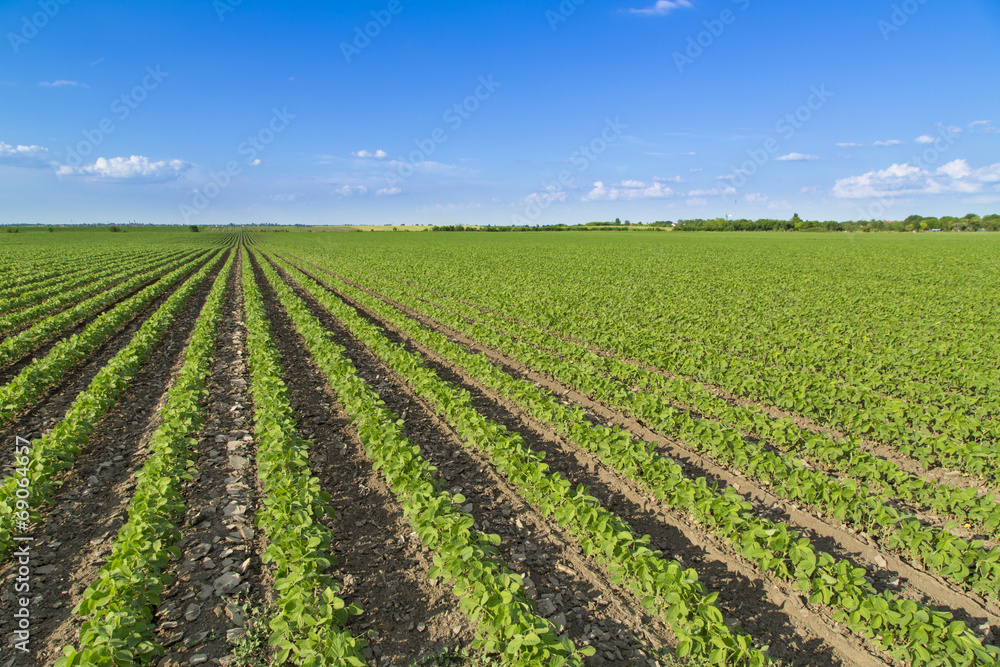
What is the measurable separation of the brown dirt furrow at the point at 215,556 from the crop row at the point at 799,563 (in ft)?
16.3

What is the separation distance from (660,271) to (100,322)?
98.6ft

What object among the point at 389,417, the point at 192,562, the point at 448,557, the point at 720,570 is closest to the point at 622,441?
the point at 720,570

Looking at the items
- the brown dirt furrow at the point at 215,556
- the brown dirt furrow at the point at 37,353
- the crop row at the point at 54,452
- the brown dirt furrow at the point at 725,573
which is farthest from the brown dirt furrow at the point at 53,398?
the brown dirt furrow at the point at 725,573

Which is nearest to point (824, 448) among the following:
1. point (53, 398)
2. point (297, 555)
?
point (297, 555)

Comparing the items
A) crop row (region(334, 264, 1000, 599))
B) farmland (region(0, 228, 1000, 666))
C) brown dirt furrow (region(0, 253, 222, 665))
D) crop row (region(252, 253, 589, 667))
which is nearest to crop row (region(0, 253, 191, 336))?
farmland (region(0, 228, 1000, 666))

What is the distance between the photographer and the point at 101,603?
159 inches

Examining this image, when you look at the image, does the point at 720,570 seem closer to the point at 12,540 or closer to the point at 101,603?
the point at 101,603

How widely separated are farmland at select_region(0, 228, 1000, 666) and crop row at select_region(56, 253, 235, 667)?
3 centimetres

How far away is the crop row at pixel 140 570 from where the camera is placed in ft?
12.1

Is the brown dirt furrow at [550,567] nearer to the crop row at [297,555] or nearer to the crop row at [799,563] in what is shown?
the crop row at [799,563]

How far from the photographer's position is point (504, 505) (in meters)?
6.45

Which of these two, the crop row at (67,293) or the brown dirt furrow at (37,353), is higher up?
the crop row at (67,293)

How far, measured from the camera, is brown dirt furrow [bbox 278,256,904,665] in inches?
170

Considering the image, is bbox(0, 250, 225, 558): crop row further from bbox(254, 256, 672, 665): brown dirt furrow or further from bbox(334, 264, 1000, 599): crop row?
bbox(334, 264, 1000, 599): crop row
